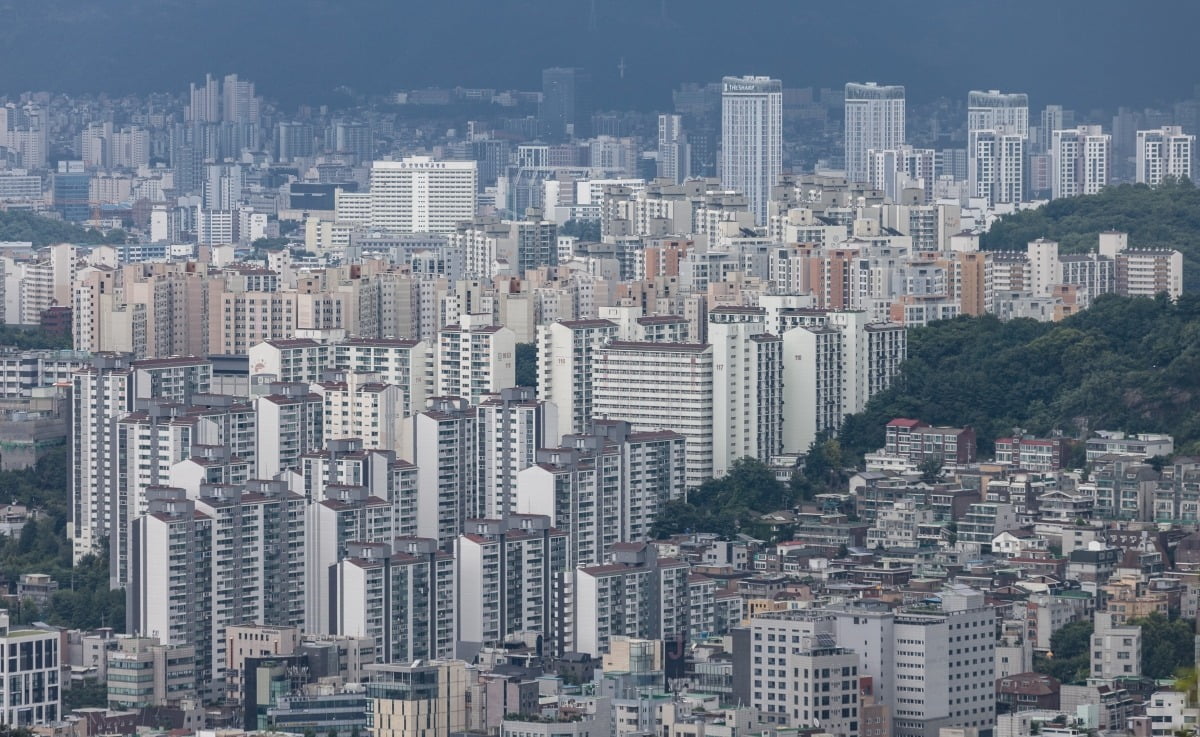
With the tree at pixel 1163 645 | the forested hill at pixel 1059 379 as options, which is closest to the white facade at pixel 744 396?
the forested hill at pixel 1059 379

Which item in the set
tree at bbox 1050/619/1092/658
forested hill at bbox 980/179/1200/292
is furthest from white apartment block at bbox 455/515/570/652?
forested hill at bbox 980/179/1200/292

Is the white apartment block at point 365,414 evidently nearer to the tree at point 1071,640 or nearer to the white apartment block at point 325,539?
the white apartment block at point 325,539

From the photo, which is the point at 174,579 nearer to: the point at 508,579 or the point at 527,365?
the point at 508,579

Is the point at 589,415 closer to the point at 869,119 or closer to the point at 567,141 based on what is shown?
Answer: the point at 869,119

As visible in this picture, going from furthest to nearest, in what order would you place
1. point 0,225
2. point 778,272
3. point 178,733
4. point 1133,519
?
1. point 0,225
2. point 778,272
3. point 1133,519
4. point 178,733

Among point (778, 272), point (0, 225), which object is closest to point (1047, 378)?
point (778, 272)

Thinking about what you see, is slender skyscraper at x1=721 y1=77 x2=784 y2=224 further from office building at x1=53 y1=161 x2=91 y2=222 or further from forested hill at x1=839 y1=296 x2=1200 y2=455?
forested hill at x1=839 y1=296 x2=1200 y2=455

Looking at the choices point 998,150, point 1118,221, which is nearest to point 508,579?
point 1118,221
